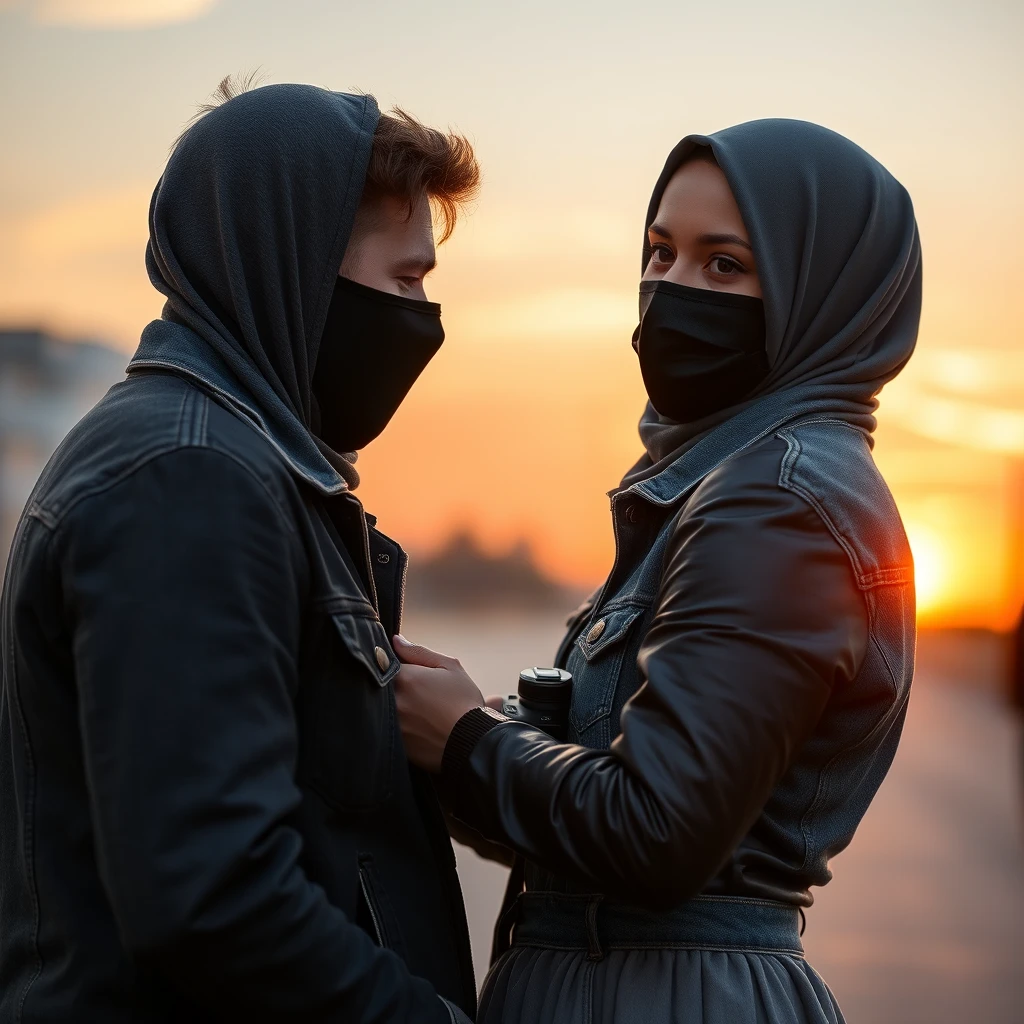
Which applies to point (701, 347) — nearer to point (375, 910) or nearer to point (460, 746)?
point (460, 746)

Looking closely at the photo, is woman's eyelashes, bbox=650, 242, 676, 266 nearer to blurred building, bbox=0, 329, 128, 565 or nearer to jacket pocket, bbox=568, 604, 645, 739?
jacket pocket, bbox=568, 604, 645, 739

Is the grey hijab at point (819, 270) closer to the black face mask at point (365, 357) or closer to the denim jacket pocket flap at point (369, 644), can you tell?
the black face mask at point (365, 357)

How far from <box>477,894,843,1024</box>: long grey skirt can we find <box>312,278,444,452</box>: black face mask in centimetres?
84

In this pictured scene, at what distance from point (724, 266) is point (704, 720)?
892mm

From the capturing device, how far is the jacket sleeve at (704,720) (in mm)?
1546

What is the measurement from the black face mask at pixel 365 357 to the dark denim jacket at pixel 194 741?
0.74 ft

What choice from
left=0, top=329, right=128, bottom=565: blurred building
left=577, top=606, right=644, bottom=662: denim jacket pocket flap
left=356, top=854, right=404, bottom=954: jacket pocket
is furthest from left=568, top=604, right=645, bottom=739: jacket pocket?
left=0, top=329, right=128, bottom=565: blurred building

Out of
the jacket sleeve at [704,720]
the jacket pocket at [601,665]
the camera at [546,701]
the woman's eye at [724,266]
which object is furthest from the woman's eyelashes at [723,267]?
the camera at [546,701]

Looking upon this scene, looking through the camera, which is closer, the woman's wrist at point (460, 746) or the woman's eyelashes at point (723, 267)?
the woman's wrist at point (460, 746)

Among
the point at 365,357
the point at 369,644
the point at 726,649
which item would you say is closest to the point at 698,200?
the point at 365,357

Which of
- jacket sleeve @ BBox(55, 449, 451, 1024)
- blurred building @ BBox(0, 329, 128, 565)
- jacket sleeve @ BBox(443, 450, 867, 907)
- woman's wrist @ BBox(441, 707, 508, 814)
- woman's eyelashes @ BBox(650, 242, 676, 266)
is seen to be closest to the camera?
jacket sleeve @ BBox(55, 449, 451, 1024)

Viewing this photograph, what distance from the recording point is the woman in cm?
157

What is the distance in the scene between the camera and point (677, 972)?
1752mm

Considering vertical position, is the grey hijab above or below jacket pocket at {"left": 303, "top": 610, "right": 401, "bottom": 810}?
above
